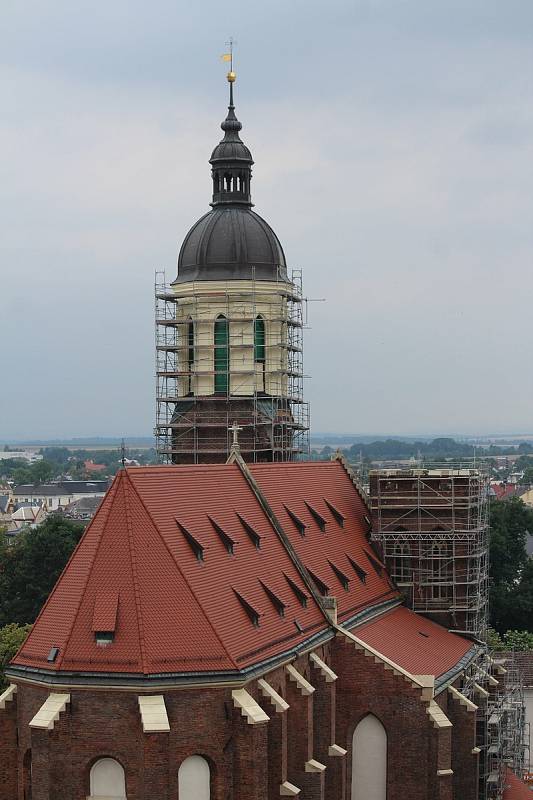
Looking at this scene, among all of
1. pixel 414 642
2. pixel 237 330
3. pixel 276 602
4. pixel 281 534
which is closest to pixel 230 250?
pixel 237 330

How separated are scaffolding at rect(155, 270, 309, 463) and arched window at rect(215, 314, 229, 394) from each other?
0.10 metres

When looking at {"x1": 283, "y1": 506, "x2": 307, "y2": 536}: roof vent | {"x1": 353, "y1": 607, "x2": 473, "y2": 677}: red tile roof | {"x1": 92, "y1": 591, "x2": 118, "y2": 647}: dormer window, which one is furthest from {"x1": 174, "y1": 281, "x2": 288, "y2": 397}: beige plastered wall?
{"x1": 92, "y1": 591, "x2": 118, "y2": 647}: dormer window

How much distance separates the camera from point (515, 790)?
196 ft

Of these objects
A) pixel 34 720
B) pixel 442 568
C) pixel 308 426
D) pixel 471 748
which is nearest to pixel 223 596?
pixel 34 720

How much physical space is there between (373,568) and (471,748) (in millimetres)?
9814

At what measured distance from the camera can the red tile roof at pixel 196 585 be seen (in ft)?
138

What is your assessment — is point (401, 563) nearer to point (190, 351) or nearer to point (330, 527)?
point (330, 527)

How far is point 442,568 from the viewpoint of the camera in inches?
2532

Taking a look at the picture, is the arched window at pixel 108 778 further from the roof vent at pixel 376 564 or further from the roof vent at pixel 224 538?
the roof vent at pixel 376 564

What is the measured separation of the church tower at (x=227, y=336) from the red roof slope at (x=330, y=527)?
7354 millimetres

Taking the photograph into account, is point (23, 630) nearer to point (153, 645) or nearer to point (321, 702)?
point (321, 702)

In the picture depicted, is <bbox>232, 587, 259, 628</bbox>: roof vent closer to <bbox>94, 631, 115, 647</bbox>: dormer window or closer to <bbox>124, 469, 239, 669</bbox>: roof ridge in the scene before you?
<bbox>124, 469, 239, 669</bbox>: roof ridge

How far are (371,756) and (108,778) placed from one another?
46.3ft

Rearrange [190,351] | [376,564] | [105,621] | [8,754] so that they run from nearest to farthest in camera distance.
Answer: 1. [105,621]
2. [8,754]
3. [376,564]
4. [190,351]
